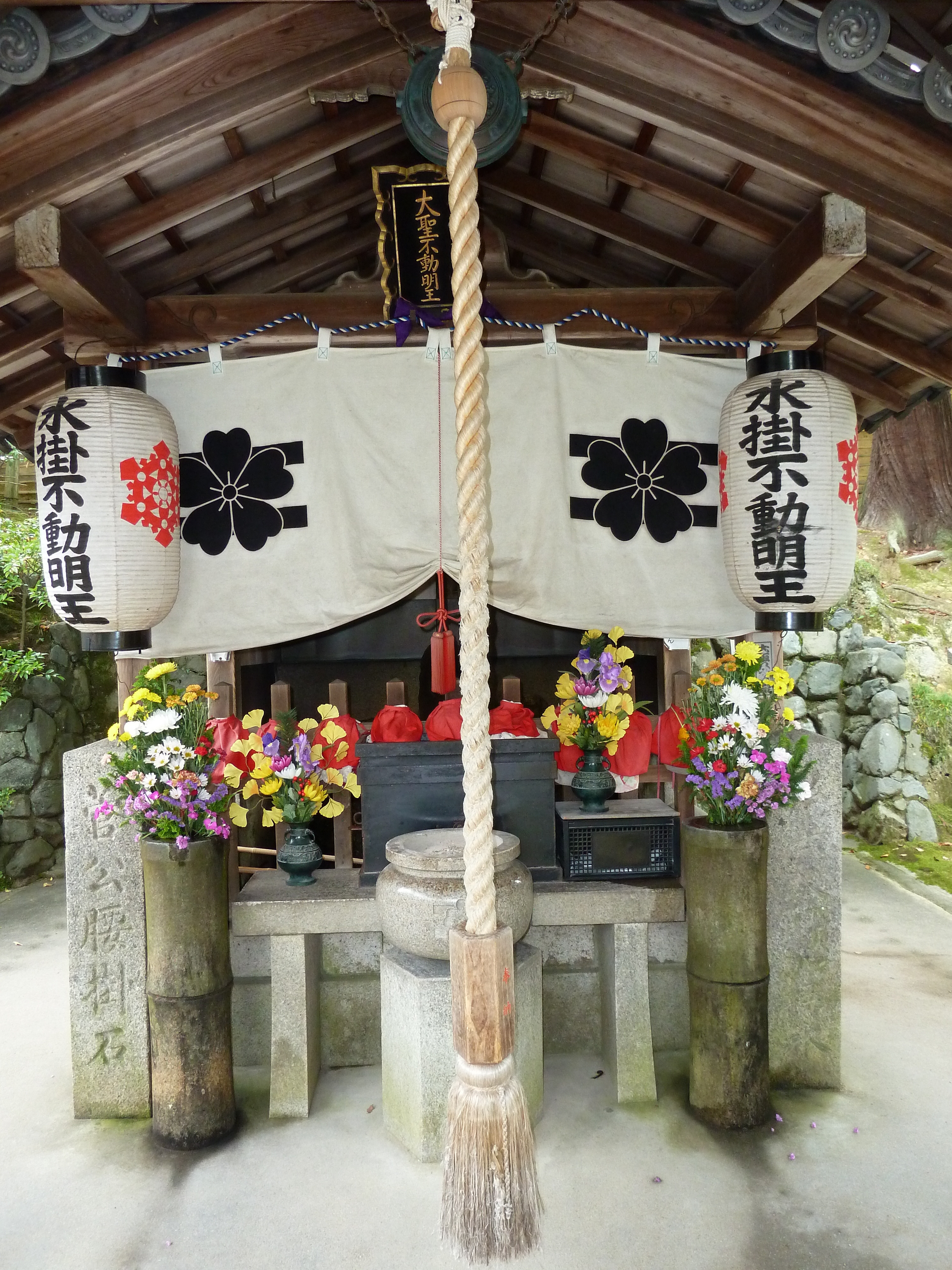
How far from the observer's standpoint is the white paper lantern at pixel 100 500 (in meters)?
4.22

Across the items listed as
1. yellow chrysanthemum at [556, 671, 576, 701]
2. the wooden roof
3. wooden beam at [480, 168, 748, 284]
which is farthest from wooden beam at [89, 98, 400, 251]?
yellow chrysanthemum at [556, 671, 576, 701]

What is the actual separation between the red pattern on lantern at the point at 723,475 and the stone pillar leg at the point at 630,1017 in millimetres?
2285

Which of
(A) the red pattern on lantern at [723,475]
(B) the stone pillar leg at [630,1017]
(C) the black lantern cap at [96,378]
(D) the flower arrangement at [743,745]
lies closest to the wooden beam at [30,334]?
(C) the black lantern cap at [96,378]

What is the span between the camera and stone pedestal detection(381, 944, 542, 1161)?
3779 mm

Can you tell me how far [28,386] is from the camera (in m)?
5.82

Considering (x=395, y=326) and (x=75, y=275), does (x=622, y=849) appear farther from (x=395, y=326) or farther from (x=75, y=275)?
(x=75, y=275)

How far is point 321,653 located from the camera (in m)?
7.87

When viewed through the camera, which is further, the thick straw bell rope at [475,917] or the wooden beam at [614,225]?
the wooden beam at [614,225]

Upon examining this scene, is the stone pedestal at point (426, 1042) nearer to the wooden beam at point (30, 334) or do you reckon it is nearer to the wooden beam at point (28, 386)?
the wooden beam at point (30, 334)

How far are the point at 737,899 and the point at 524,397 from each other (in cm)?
292

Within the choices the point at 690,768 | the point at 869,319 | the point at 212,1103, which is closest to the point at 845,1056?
the point at 690,768

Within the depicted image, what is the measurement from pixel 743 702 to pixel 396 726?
192cm

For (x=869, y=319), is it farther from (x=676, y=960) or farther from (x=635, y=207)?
(x=676, y=960)

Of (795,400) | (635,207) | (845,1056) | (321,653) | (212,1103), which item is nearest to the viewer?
(212,1103)
